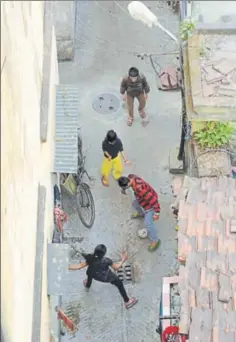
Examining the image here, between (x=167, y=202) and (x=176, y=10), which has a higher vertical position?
(x=176, y=10)

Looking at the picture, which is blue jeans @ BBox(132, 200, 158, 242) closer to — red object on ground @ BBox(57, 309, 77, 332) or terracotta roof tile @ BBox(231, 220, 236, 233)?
red object on ground @ BBox(57, 309, 77, 332)

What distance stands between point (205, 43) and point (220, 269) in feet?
14.8

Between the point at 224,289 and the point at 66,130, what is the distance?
4.23 metres

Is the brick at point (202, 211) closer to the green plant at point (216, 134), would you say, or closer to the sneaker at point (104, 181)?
the green plant at point (216, 134)

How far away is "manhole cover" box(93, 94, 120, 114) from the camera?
17359mm

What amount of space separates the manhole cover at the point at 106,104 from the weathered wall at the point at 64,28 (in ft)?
4.46

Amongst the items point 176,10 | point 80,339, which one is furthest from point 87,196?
point 176,10

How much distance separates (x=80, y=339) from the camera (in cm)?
1373

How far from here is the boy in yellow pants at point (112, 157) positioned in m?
14.7

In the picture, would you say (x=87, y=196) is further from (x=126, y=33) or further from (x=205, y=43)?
(x=126, y=33)

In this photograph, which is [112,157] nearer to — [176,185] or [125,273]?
[125,273]

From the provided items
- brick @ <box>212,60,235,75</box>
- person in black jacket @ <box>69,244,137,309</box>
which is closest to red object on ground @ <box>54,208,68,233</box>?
person in black jacket @ <box>69,244,137,309</box>

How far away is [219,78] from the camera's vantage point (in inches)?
529

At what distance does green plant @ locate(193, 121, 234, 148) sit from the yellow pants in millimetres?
2438
